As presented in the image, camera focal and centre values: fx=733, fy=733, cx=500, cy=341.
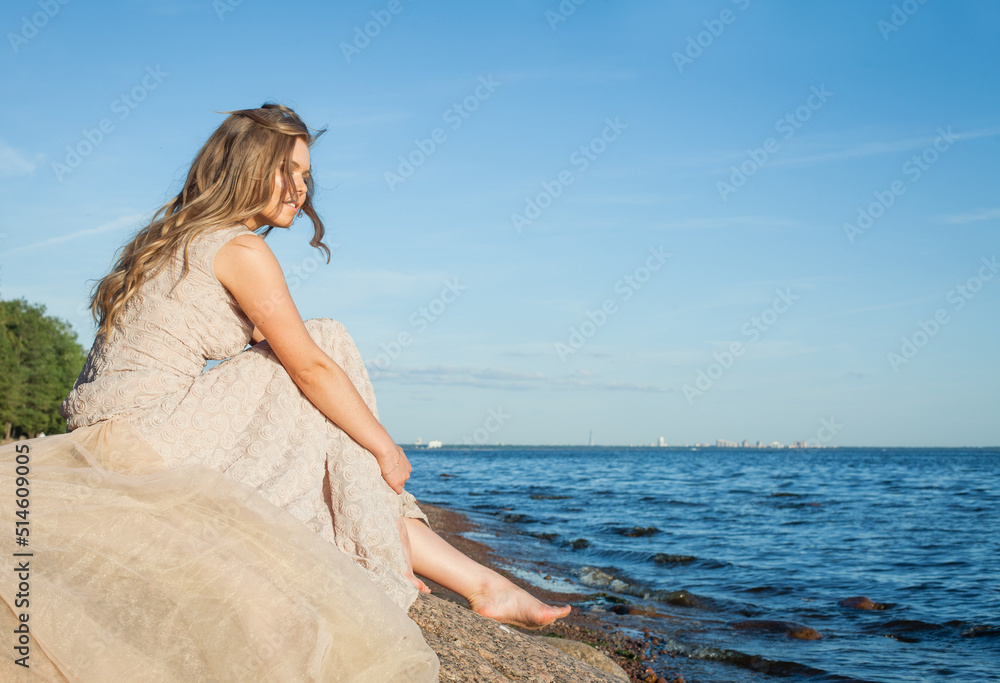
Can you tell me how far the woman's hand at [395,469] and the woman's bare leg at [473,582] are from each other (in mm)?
278

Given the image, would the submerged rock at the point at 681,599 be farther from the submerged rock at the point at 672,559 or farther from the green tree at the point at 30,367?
the green tree at the point at 30,367

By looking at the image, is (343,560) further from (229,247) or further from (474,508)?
(474,508)

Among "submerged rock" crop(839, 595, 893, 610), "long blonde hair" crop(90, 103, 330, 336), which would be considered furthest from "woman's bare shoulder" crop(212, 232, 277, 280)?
"submerged rock" crop(839, 595, 893, 610)

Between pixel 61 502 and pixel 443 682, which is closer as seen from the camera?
pixel 61 502

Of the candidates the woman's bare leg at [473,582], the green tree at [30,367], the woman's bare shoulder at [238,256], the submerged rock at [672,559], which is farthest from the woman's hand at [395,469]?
the green tree at [30,367]

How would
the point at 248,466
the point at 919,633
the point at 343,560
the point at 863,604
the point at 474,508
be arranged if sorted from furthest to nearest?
the point at 474,508 < the point at 863,604 < the point at 919,633 < the point at 248,466 < the point at 343,560

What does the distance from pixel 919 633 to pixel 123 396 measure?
8863 millimetres

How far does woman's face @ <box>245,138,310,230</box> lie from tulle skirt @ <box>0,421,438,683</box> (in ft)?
3.47

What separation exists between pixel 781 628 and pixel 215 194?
25.8ft

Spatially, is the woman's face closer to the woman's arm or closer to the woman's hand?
the woman's arm

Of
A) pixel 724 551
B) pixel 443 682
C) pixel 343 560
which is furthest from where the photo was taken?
pixel 724 551

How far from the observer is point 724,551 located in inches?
540

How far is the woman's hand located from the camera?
2863 mm

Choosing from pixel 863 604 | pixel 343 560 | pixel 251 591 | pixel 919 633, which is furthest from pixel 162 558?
pixel 863 604
